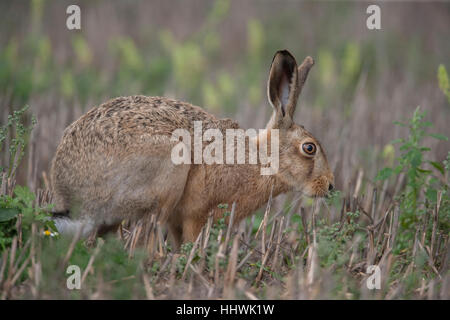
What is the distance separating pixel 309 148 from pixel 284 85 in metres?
0.64

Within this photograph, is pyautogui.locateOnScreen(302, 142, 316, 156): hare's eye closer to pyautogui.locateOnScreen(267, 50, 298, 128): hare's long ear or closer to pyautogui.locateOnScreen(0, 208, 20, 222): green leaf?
pyautogui.locateOnScreen(267, 50, 298, 128): hare's long ear

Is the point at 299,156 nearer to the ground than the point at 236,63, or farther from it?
nearer to the ground

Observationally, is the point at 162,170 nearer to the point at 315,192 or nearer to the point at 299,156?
the point at 299,156

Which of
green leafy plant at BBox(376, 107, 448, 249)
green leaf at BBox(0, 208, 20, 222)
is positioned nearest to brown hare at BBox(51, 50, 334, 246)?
green leaf at BBox(0, 208, 20, 222)

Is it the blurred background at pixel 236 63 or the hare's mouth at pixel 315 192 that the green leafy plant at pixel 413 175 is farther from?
the blurred background at pixel 236 63

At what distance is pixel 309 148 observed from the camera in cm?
554

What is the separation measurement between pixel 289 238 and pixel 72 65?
7611 millimetres

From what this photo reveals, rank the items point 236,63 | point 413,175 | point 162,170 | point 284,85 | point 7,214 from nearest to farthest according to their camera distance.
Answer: point 7,214
point 162,170
point 413,175
point 284,85
point 236,63

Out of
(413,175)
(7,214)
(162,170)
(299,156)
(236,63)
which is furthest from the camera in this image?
(236,63)

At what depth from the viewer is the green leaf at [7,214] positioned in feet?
13.9

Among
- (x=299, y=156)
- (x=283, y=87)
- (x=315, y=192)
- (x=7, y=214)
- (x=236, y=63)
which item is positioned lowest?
(x=7, y=214)

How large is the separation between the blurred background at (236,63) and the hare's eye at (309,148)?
1154 millimetres

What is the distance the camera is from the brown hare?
15.1ft

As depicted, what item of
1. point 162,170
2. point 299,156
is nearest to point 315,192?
point 299,156
